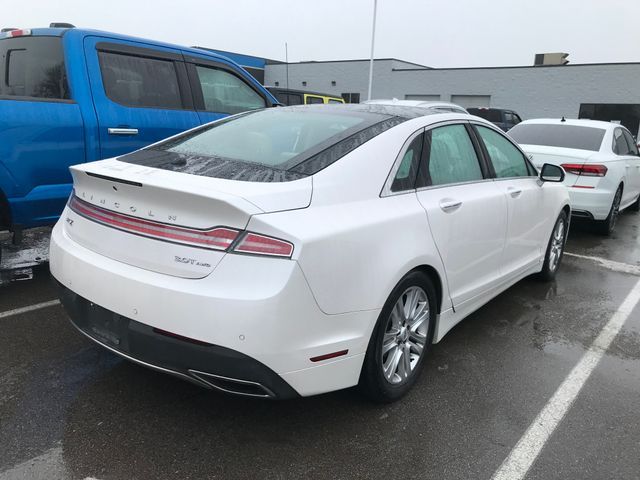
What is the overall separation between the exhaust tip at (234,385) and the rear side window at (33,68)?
Result: 10.3ft

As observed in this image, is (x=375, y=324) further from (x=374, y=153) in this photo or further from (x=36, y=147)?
(x=36, y=147)

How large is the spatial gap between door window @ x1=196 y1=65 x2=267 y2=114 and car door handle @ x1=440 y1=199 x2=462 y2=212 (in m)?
3.12

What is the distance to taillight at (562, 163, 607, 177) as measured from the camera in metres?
6.68

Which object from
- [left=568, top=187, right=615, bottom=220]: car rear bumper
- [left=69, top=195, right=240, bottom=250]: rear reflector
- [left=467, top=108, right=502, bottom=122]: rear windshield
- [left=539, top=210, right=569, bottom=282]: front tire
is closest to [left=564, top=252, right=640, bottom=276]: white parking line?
[left=568, top=187, right=615, bottom=220]: car rear bumper

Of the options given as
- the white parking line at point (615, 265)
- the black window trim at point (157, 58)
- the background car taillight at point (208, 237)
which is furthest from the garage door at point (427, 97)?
the background car taillight at point (208, 237)

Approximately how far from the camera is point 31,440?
244 cm

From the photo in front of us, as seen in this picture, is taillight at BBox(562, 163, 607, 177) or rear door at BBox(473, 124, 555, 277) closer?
rear door at BBox(473, 124, 555, 277)

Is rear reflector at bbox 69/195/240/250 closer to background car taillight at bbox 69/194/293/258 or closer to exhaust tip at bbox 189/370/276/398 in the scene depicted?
background car taillight at bbox 69/194/293/258

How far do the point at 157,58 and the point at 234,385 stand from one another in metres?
3.78

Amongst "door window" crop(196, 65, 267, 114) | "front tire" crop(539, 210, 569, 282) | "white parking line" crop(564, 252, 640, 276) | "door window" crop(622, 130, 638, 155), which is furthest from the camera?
"door window" crop(622, 130, 638, 155)

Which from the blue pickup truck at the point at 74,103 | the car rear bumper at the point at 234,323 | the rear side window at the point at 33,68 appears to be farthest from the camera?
the rear side window at the point at 33,68

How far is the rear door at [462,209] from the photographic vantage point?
3.03 metres

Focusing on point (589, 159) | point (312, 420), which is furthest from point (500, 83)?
point (312, 420)

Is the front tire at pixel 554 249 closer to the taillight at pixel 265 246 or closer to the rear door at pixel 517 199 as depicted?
the rear door at pixel 517 199
